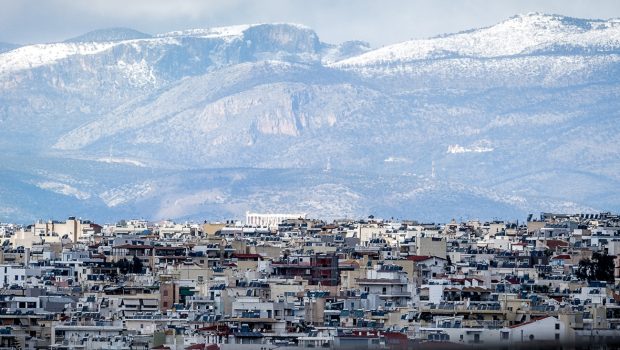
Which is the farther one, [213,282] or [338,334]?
[213,282]

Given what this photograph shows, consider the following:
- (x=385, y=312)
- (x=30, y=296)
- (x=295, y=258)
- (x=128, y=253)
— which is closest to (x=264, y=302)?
(x=385, y=312)

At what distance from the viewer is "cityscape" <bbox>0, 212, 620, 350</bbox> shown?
188 feet

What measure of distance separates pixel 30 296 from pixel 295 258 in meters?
24.0

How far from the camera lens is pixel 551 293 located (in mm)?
77125

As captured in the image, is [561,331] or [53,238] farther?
[53,238]

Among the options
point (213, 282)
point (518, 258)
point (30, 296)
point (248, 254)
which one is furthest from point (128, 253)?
point (30, 296)

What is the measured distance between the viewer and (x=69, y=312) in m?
68.1

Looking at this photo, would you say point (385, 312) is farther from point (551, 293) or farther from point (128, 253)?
point (128, 253)

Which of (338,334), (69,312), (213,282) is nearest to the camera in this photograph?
(338,334)

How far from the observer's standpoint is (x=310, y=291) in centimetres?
7981

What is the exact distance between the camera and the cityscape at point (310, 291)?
57438 mm

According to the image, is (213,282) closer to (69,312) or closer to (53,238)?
(69,312)

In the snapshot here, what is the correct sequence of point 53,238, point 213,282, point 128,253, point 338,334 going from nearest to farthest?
point 338,334
point 213,282
point 128,253
point 53,238

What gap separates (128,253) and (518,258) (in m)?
14.1
